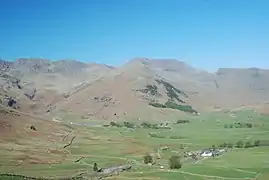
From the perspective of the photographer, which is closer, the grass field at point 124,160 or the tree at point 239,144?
the grass field at point 124,160

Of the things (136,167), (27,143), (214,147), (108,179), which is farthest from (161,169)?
(27,143)

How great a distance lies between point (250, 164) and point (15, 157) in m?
77.3

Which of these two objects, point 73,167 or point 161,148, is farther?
point 161,148

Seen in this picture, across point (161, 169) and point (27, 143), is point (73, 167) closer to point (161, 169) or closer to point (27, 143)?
point (161, 169)

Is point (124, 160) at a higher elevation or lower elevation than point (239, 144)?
lower

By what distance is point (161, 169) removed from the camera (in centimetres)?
12812

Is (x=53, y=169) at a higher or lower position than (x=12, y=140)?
lower

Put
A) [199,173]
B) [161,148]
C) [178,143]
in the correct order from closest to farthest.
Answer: [199,173] < [161,148] < [178,143]

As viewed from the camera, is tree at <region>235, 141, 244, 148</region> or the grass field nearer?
the grass field

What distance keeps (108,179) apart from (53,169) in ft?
76.7

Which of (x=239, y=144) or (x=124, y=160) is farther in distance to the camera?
(x=239, y=144)

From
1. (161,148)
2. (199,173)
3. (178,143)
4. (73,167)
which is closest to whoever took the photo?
(199,173)

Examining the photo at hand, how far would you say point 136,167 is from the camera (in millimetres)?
134375

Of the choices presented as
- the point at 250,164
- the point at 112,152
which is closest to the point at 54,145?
the point at 112,152
